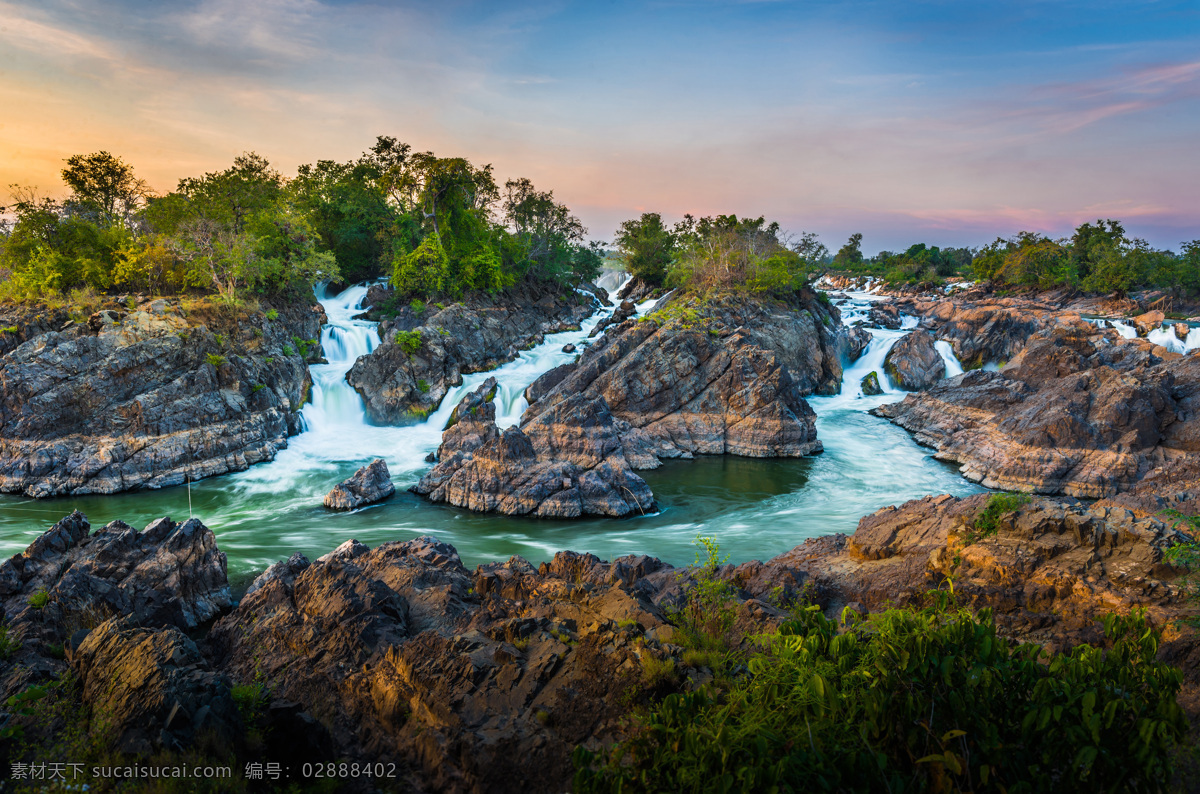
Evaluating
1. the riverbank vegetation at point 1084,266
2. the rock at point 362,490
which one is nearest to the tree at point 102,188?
the rock at point 362,490

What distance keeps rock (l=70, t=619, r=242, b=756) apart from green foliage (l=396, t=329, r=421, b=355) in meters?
23.8

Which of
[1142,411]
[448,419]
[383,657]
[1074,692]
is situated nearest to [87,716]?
[383,657]

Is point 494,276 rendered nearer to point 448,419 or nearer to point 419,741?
point 448,419

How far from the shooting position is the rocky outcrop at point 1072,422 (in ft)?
58.9

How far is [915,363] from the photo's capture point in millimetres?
33750

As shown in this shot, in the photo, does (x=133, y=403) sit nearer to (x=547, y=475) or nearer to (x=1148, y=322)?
(x=547, y=475)

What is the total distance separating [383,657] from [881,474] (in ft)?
66.4

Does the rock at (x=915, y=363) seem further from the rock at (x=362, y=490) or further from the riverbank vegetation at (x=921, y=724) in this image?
the riverbank vegetation at (x=921, y=724)

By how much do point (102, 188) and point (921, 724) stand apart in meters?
42.8

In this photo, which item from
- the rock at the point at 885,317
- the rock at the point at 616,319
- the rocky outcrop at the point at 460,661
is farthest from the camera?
the rock at the point at 885,317

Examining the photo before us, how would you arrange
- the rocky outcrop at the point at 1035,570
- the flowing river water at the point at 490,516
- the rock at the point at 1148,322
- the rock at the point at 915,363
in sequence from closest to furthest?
the rocky outcrop at the point at 1035,570, the flowing river water at the point at 490,516, the rock at the point at 915,363, the rock at the point at 1148,322

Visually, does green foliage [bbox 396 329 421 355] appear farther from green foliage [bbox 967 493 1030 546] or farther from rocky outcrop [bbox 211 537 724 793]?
green foliage [bbox 967 493 1030 546]

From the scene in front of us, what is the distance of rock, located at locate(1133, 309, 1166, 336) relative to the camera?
35.5 m

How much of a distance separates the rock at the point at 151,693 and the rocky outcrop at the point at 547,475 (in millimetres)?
11404
